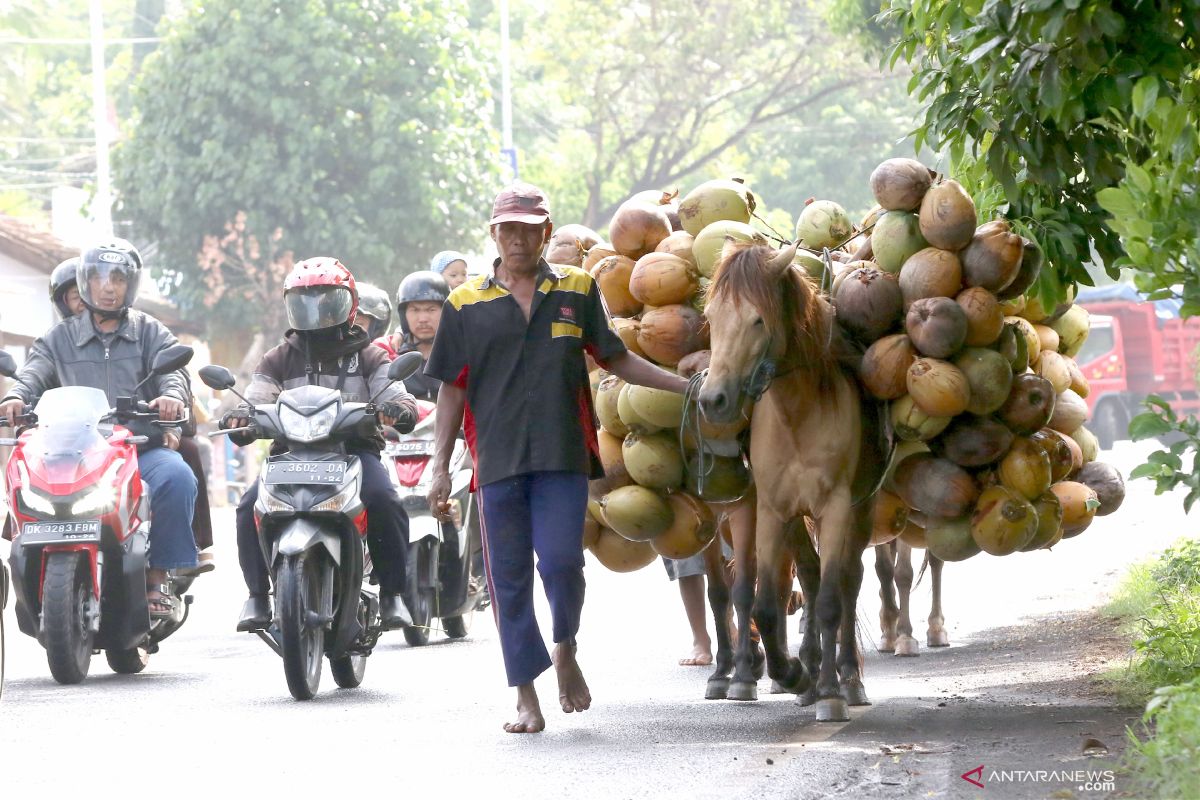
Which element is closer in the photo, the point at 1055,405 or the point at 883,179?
the point at 883,179

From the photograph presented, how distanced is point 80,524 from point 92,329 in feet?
4.94

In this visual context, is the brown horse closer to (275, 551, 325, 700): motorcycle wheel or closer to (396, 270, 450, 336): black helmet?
(275, 551, 325, 700): motorcycle wheel

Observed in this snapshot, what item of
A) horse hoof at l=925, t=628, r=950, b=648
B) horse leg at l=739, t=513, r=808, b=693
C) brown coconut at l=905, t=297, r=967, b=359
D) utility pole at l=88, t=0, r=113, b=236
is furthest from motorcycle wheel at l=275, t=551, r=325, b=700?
utility pole at l=88, t=0, r=113, b=236

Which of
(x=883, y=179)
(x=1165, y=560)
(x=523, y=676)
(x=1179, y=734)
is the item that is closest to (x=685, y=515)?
(x=523, y=676)

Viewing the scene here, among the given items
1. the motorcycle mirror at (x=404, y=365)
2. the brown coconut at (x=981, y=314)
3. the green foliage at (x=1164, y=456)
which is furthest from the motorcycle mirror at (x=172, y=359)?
the green foliage at (x=1164, y=456)

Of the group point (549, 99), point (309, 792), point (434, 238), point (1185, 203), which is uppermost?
point (549, 99)

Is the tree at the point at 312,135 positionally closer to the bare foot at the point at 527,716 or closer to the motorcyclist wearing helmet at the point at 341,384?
the motorcyclist wearing helmet at the point at 341,384

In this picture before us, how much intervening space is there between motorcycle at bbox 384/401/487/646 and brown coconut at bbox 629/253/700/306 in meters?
2.76

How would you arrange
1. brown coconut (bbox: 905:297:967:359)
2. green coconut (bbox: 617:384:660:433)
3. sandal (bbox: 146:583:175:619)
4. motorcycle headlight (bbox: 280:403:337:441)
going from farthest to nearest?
sandal (bbox: 146:583:175:619) → motorcycle headlight (bbox: 280:403:337:441) → green coconut (bbox: 617:384:660:433) → brown coconut (bbox: 905:297:967:359)

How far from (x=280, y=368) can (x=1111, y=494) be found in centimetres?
428

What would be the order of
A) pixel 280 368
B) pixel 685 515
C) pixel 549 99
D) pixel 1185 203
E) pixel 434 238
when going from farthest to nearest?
pixel 549 99 < pixel 434 238 < pixel 280 368 < pixel 685 515 < pixel 1185 203

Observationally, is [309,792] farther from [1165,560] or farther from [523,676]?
[1165,560]

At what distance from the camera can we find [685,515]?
27.7 ft

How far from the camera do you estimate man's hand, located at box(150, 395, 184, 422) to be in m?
10.2
